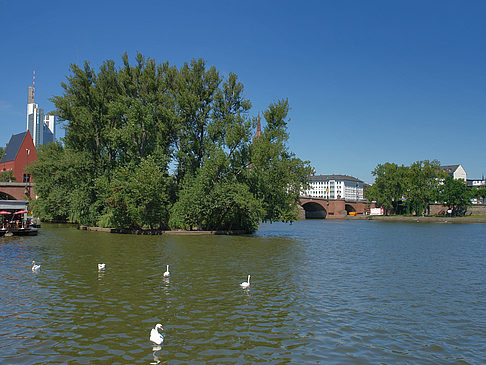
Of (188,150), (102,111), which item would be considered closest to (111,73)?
(102,111)

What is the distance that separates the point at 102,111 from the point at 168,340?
169ft

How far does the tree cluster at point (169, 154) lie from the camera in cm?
5128

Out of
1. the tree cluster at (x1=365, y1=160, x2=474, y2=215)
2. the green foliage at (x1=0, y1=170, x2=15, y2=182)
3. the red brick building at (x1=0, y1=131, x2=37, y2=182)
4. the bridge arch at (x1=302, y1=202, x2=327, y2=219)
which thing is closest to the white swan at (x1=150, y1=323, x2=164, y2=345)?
the green foliage at (x1=0, y1=170, x2=15, y2=182)

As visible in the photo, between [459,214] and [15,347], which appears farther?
[459,214]

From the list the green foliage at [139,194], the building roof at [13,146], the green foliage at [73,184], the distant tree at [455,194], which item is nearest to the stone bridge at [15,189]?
the green foliage at [73,184]

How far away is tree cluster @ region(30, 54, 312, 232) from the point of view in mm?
51281

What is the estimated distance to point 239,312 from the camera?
15.8m

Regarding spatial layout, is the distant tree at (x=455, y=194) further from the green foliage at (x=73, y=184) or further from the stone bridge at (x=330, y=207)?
the green foliage at (x=73, y=184)

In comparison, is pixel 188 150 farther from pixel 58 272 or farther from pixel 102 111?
pixel 58 272

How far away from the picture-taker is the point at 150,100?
5569cm

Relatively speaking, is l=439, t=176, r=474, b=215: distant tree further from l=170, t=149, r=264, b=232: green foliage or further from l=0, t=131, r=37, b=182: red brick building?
l=0, t=131, r=37, b=182: red brick building

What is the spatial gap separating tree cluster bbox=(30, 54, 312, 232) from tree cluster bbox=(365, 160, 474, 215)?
94241 millimetres

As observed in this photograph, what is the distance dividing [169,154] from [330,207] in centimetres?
12251

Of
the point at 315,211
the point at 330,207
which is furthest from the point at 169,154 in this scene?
the point at 315,211
